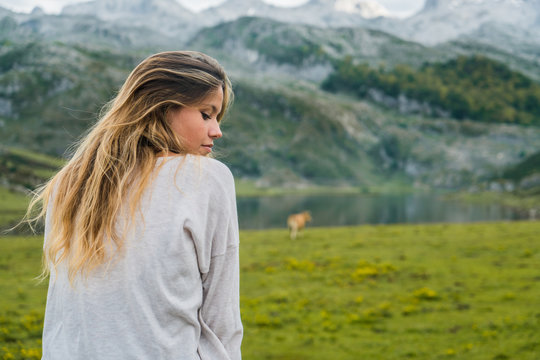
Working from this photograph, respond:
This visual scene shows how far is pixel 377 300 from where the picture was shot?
16.5 m

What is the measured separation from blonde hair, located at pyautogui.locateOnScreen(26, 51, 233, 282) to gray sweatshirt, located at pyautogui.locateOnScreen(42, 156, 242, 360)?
0.27 ft

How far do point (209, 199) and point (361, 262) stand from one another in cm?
2121

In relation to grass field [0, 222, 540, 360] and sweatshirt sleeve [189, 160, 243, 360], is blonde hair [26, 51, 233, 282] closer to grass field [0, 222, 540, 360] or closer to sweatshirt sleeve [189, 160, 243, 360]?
sweatshirt sleeve [189, 160, 243, 360]

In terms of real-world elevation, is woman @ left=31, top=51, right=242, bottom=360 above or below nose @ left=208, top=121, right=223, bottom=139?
below

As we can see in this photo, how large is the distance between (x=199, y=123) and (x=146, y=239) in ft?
2.28

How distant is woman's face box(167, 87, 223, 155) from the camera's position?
2.43 metres

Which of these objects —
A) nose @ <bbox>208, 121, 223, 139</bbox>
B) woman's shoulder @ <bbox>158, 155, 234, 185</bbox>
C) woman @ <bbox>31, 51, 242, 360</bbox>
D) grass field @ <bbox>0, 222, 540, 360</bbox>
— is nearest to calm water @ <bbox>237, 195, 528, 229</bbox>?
grass field @ <bbox>0, 222, 540, 360</bbox>

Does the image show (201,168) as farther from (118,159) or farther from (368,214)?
(368,214)

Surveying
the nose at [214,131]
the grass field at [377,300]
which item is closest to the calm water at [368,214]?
the grass field at [377,300]

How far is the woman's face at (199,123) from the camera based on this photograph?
243 centimetres

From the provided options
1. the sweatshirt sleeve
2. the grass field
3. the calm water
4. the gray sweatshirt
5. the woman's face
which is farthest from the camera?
the calm water

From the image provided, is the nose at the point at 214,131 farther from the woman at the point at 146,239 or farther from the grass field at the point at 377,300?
the grass field at the point at 377,300

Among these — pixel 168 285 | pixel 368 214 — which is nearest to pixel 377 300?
pixel 168 285

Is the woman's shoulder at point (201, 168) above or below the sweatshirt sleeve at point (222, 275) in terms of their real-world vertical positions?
above
